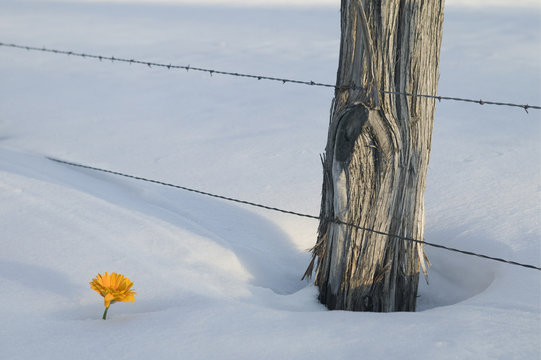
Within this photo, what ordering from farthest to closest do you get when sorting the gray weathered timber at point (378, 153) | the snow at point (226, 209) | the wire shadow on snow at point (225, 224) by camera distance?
the wire shadow on snow at point (225, 224)
the gray weathered timber at point (378, 153)
the snow at point (226, 209)

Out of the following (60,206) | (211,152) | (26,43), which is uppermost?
(26,43)

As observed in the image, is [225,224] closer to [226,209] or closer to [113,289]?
[226,209]

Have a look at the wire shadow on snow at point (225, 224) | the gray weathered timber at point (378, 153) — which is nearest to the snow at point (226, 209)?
the wire shadow on snow at point (225, 224)

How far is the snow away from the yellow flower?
0.07m

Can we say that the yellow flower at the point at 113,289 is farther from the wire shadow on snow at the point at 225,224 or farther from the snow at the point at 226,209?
the wire shadow on snow at the point at 225,224

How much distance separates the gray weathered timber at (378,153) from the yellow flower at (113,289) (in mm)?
704

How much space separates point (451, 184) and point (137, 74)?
344 centimetres

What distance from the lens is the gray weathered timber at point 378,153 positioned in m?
1.88

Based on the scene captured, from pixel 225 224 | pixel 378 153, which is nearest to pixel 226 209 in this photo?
pixel 225 224

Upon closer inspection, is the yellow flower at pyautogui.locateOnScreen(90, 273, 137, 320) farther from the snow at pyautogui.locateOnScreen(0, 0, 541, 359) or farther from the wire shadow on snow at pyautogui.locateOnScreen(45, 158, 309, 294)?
the wire shadow on snow at pyautogui.locateOnScreen(45, 158, 309, 294)

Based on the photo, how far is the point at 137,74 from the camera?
5500 millimetres

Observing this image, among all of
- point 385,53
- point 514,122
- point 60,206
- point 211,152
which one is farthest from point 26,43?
point 385,53

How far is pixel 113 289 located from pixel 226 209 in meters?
1.12

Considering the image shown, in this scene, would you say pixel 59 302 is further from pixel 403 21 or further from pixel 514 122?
pixel 514 122
